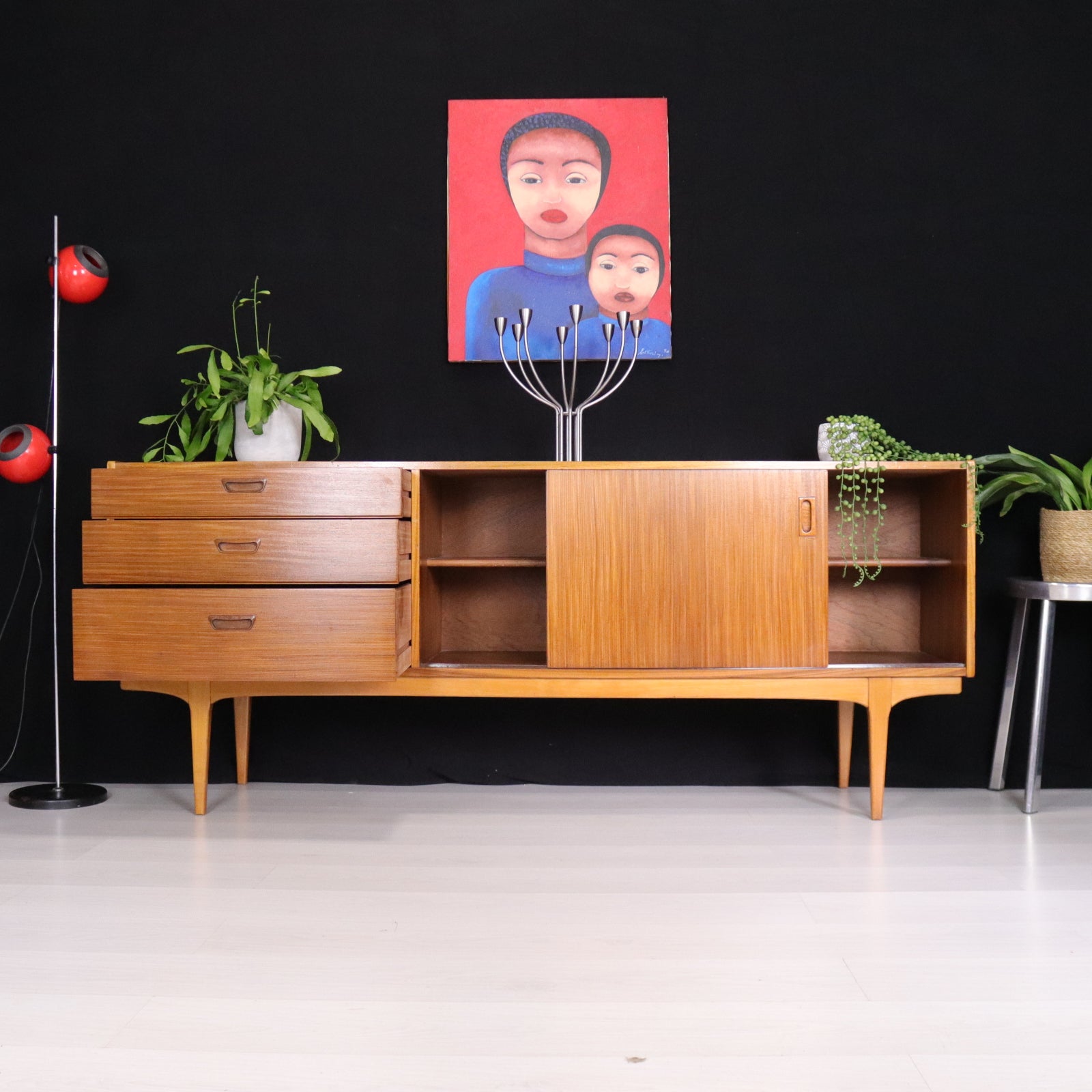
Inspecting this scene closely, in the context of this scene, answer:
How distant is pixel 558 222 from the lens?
9.10ft

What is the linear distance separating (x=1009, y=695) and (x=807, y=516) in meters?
0.81

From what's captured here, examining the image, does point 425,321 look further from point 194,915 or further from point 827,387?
point 194,915

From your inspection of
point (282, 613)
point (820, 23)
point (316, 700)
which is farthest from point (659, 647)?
point (820, 23)

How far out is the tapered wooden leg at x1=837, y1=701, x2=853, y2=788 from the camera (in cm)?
265

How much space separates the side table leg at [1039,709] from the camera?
245 cm

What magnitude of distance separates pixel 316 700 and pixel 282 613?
2.18ft

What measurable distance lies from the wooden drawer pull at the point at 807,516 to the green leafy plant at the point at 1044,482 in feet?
1.38

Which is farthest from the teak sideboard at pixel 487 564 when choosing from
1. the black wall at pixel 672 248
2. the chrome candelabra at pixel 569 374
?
the black wall at pixel 672 248

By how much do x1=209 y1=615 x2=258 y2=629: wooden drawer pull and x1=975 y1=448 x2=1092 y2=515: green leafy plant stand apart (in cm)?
170

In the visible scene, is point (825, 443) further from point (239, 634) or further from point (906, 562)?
point (239, 634)

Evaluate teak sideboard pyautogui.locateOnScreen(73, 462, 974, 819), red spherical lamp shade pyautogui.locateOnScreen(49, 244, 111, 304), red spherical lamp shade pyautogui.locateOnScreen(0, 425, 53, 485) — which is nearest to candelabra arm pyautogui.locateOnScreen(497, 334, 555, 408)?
teak sideboard pyautogui.locateOnScreen(73, 462, 974, 819)

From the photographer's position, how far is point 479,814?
2.48 m

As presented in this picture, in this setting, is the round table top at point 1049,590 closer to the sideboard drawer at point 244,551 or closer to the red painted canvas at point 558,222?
the red painted canvas at point 558,222

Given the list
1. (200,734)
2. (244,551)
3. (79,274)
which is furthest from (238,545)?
(79,274)
